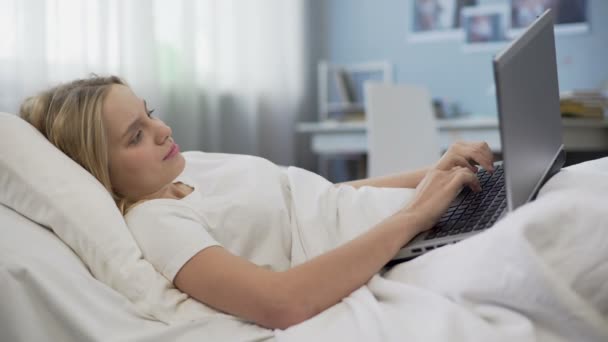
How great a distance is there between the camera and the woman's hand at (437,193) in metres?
0.97

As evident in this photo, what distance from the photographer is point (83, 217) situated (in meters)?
0.94

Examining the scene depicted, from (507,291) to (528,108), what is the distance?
300mm

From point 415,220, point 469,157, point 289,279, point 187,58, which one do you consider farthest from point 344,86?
point 289,279

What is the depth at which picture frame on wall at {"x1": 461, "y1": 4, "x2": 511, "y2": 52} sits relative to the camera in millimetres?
3570

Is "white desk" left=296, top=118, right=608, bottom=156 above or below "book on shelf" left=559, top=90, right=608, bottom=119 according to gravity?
below

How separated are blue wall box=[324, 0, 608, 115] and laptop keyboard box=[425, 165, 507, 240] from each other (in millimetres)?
2582

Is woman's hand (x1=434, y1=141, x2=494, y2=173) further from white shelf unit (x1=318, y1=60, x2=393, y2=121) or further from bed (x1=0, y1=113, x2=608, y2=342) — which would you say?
white shelf unit (x1=318, y1=60, x2=393, y2=121)

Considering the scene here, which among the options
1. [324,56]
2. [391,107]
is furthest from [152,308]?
[324,56]

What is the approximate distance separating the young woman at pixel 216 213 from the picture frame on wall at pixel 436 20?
107 inches

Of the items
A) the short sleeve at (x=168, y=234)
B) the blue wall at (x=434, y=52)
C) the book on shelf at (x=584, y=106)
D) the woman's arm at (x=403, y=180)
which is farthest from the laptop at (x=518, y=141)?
the blue wall at (x=434, y=52)

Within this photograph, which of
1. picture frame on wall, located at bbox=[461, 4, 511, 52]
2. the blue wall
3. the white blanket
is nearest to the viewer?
the white blanket

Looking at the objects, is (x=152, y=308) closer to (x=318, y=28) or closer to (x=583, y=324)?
(x=583, y=324)

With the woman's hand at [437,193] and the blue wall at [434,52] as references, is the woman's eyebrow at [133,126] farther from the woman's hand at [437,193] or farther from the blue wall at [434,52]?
the blue wall at [434,52]

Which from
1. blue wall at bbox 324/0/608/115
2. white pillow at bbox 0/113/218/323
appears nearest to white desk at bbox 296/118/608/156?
blue wall at bbox 324/0/608/115
